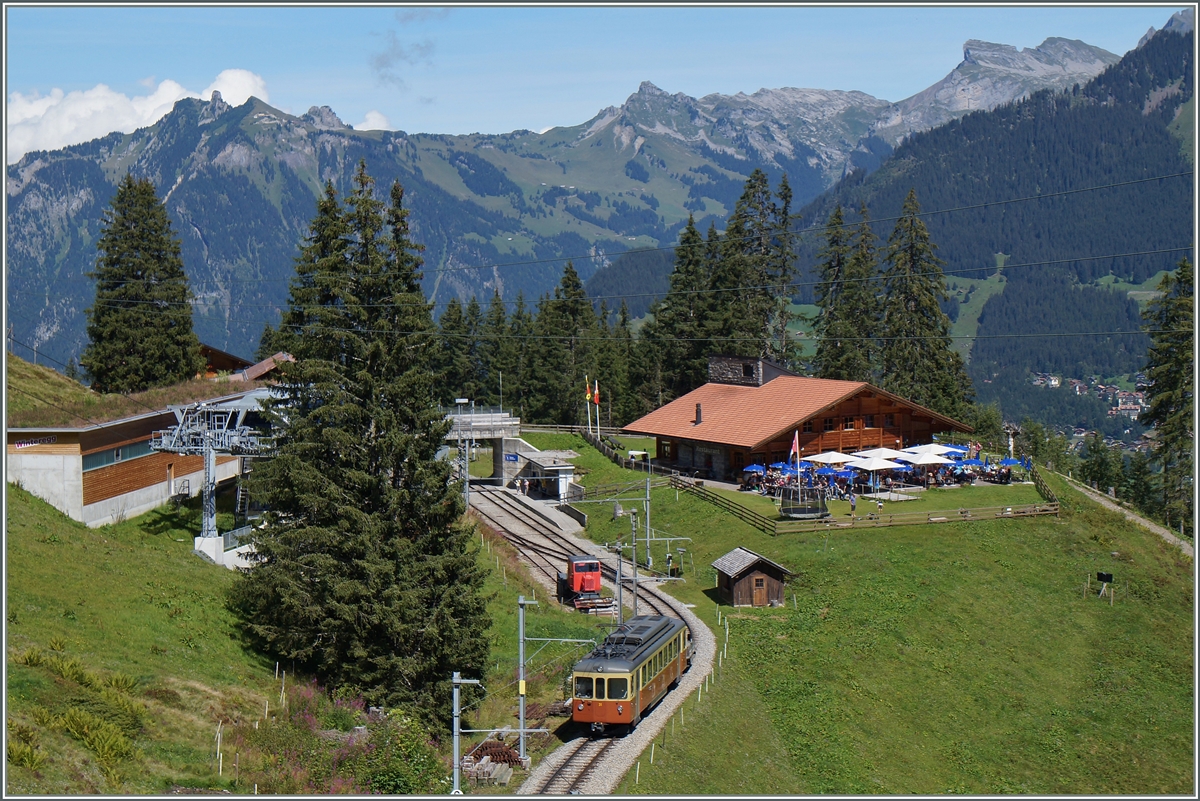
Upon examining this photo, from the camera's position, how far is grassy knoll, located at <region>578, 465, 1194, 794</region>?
33.7 metres

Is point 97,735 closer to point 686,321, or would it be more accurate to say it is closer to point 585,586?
point 585,586

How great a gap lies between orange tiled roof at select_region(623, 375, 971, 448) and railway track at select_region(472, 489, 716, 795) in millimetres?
11364

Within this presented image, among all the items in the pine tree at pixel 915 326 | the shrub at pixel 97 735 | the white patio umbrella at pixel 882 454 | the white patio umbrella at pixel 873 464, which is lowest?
the shrub at pixel 97 735

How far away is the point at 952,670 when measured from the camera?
40.2m

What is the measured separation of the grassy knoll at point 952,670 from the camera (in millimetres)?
33719

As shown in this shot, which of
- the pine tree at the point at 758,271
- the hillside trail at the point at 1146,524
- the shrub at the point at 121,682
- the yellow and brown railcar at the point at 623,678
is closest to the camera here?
the shrub at the point at 121,682

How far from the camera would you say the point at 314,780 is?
2677cm

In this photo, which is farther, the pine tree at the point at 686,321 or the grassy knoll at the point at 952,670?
the pine tree at the point at 686,321

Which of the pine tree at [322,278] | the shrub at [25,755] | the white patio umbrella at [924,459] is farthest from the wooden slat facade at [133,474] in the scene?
the white patio umbrella at [924,459]

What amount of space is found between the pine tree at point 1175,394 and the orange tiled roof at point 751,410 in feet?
44.6

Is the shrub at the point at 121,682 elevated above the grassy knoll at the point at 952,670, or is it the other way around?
the shrub at the point at 121,682

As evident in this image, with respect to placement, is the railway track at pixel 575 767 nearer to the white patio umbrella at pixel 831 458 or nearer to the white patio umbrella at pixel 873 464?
the white patio umbrella at pixel 873 464

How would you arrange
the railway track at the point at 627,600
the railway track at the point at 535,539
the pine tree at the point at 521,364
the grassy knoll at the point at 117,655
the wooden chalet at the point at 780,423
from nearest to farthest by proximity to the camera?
the grassy knoll at the point at 117,655, the railway track at the point at 627,600, the railway track at the point at 535,539, the wooden chalet at the point at 780,423, the pine tree at the point at 521,364

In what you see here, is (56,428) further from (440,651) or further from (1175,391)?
(1175,391)
